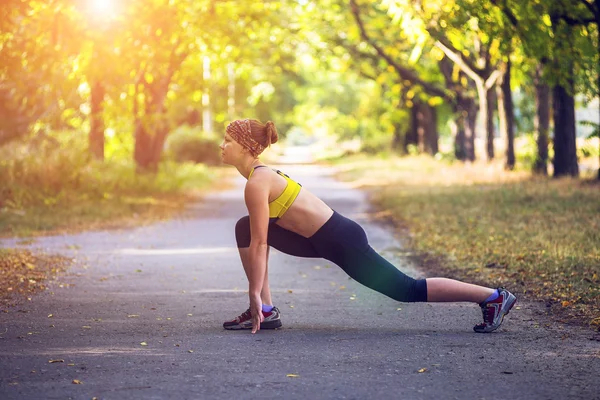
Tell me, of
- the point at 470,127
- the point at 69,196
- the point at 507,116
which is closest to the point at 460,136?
the point at 470,127

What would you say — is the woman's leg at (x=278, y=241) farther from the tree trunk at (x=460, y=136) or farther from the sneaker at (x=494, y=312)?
the tree trunk at (x=460, y=136)

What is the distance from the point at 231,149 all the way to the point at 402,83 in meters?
33.0

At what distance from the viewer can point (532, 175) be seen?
890 inches

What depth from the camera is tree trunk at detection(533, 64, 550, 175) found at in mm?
24062

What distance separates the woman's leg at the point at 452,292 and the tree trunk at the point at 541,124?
1713 cm

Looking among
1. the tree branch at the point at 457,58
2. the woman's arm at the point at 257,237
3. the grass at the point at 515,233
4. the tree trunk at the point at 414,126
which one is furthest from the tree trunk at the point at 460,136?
the woman's arm at the point at 257,237

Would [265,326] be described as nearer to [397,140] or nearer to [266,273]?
[266,273]

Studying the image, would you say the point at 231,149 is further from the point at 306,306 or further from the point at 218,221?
the point at 218,221

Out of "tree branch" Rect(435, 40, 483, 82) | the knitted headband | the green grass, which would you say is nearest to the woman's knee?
the knitted headband

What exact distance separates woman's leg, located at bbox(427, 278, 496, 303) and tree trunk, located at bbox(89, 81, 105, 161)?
16.0 m

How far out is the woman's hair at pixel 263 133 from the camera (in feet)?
22.0

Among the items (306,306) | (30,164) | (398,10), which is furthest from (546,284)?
(30,164)

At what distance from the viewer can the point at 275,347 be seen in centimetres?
629

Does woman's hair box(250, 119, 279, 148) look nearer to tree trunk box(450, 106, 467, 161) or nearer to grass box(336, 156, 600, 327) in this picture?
grass box(336, 156, 600, 327)
